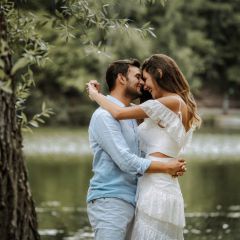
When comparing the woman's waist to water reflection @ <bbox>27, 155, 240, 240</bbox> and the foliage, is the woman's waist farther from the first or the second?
the foliage

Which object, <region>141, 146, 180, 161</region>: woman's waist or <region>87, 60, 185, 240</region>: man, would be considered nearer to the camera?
<region>87, 60, 185, 240</region>: man

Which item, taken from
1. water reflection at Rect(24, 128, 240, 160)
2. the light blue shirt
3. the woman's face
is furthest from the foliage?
the light blue shirt

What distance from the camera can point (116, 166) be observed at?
4.84 metres

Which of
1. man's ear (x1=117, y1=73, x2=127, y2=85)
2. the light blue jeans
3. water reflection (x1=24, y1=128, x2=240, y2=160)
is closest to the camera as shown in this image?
the light blue jeans

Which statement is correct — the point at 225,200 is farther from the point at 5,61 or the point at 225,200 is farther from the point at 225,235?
the point at 5,61

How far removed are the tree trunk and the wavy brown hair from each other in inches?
41.8

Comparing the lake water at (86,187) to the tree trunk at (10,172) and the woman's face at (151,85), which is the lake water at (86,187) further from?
the tree trunk at (10,172)

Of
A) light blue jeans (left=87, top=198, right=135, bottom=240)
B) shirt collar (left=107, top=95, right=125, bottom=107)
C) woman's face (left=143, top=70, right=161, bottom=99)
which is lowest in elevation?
light blue jeans (left=87, top=198, right=135, bottom=240)

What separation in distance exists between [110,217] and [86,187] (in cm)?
1207

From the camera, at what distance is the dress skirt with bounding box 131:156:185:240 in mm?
4840

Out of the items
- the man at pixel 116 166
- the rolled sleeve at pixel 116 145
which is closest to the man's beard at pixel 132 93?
the man at pixel 116 166

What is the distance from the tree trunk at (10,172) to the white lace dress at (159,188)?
892 mm

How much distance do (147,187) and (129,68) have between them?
72 cm

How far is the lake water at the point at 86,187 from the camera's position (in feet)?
36.4
